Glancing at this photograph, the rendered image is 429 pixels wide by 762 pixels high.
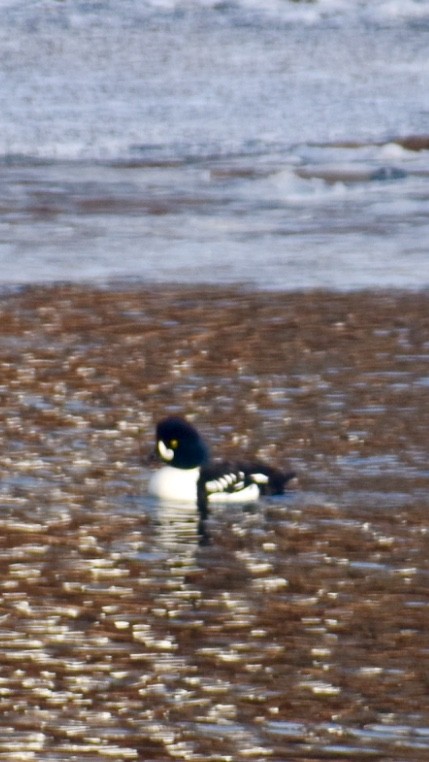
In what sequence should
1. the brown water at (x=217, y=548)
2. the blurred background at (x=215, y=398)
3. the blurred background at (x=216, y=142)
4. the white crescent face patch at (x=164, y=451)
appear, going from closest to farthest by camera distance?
1. the brown water at (x=217, y=548)
2. the blurred background at (x=215, y=398)
3. the white crescent face patch at (x=164, y=451)
4. the blurred background at (x=216, y=142)

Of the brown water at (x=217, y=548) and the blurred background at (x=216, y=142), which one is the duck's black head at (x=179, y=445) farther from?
the blurred background at (x=216, y=142)

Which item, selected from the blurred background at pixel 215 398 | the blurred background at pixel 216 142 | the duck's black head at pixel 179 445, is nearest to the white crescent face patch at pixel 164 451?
the duck's black head at pixel 179 445

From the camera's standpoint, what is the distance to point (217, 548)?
6.57 metres

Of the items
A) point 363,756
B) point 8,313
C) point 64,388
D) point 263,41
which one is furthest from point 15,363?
point 263,41

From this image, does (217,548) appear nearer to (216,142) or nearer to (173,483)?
(173,483)

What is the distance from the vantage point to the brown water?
4883mm

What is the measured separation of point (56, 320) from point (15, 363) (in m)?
1.26

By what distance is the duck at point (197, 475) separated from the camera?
7180mm

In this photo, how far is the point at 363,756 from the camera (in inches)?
181

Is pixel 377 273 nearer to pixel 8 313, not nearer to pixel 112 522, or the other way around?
pixel 8 313

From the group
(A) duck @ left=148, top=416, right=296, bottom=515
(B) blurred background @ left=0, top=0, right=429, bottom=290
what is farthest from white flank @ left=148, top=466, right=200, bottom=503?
(B) blurred background @ left=0, top=0, right=429, bottom=290

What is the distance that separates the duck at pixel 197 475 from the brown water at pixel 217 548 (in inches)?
3.3

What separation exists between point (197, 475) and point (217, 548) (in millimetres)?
752

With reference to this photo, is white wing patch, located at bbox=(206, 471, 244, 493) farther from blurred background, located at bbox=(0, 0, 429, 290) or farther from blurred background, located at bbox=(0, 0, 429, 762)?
blurred background, located at bbox=(0, 0, 429, 290)
